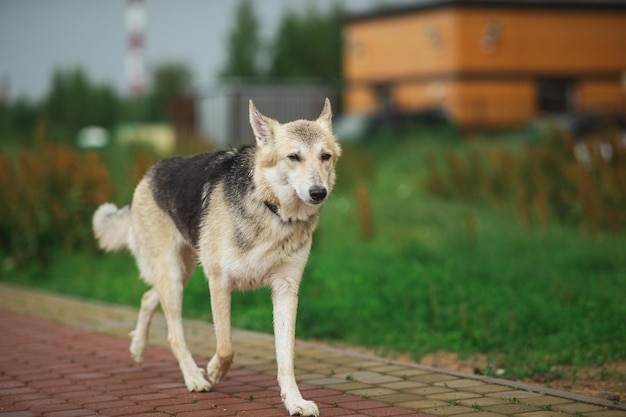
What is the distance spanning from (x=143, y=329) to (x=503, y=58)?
33875 millimetres

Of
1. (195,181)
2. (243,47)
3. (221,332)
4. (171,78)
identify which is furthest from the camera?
(171,78)

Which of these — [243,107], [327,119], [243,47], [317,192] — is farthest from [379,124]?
[243,47]

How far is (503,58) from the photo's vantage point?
39.8 m

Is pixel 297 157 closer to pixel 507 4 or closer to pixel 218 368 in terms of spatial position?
pixel 218 368

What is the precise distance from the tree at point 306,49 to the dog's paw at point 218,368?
196 feet

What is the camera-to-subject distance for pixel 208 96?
129 ft

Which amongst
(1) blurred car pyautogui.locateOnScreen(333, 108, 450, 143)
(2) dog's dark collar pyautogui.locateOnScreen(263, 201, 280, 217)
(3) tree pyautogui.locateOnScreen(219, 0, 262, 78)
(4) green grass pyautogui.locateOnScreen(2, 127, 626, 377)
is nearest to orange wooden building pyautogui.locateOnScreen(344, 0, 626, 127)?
(1) blurred car pyautogui.locateOnScreen(333, 108, 450, 143)

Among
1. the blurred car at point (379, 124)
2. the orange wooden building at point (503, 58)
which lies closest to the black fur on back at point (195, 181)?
the blurred car at point (379, 124)

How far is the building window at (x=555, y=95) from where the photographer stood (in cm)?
4112

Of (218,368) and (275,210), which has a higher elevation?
(275,210)

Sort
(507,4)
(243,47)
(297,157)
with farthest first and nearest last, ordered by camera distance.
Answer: (243,47) → (507,4) → (297,157)

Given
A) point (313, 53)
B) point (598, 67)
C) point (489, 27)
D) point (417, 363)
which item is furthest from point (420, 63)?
point (417, 363)

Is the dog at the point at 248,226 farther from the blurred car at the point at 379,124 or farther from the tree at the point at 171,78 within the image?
the tree at the point at 171,78

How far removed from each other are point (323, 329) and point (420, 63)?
3279 cm
